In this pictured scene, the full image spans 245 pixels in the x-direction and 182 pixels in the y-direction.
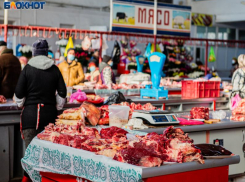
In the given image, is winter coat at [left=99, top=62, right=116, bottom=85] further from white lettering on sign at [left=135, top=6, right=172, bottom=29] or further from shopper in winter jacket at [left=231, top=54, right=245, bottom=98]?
shopper in winter jacket at [left=231, top=54, right=245, bottom=98]

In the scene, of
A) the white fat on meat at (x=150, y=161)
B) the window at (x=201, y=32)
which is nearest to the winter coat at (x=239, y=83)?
the white fat on meat at (x=150, y=161)

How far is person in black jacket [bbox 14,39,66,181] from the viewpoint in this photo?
17.0 ft

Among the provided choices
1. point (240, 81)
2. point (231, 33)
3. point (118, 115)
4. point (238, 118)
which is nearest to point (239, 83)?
point (240, 81)

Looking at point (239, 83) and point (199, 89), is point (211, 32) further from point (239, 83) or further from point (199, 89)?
point (239, 83)

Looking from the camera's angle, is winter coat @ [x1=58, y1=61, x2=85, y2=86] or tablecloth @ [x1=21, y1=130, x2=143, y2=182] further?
winter coat @ [x1=58, y1=61, x2=85, y2=86]

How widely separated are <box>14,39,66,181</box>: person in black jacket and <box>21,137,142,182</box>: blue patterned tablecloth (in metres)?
1.01

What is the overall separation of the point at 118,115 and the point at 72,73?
189 inches

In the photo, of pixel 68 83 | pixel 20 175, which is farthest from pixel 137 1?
pixel 20 175

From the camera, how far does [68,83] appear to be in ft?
32.1

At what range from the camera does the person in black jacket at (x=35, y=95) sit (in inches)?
205

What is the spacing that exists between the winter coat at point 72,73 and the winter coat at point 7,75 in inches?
88.0

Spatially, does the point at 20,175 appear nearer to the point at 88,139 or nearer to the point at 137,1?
the point at 88,139

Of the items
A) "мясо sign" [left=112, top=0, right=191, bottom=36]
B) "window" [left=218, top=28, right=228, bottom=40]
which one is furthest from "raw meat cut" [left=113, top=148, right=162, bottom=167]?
"window" [left=218, top=28, right=228, bottom=40]

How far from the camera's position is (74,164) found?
3609mm
